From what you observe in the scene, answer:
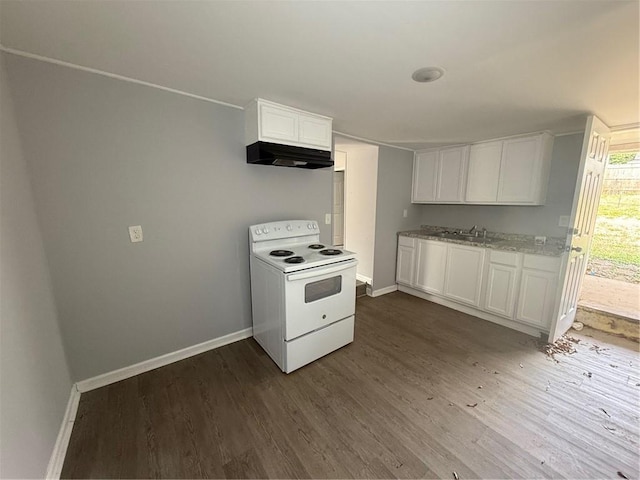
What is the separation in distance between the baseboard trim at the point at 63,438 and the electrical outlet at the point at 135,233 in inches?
43.7

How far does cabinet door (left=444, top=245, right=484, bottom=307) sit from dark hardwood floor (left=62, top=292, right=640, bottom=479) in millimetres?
752

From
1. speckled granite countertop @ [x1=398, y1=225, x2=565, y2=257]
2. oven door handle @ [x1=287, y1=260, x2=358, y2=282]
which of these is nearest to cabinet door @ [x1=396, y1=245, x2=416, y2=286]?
speckled granite countertop @ [x1=398, y1=225, x2=565, y2=257]

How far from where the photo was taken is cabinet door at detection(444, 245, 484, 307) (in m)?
2.99

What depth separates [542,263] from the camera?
250 cm

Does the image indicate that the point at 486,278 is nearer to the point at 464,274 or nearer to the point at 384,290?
the point at 464,274

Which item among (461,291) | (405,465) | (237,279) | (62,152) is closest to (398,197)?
(461,291)

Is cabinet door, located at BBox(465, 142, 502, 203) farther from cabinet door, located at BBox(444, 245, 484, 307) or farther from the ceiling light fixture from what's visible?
the ceiling light fixture

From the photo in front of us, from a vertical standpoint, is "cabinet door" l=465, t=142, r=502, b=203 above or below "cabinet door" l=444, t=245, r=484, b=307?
above

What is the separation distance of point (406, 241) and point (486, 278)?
1119 millimetres

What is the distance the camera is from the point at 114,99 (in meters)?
1.71

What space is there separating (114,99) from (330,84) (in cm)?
151

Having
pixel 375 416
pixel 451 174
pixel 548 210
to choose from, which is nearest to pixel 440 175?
pixel 451 174

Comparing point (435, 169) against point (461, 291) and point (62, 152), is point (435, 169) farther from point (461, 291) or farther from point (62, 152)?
point (62, 152)

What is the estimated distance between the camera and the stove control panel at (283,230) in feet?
7.75
